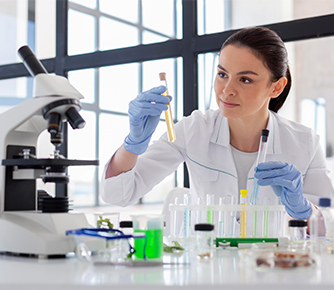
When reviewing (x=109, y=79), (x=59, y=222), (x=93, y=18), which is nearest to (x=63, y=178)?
(x=59, y=222)

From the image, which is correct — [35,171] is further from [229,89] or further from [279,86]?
[279,86]

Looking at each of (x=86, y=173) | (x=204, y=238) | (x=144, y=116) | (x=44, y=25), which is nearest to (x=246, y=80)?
(x=144, y=116)

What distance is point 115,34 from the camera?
11.6 ft

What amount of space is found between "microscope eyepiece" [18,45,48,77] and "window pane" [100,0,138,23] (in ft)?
7.75

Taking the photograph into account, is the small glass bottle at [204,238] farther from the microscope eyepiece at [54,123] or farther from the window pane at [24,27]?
the window pane at [24,27]

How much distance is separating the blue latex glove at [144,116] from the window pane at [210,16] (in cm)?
127

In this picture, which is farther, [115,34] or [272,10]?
[115,34]

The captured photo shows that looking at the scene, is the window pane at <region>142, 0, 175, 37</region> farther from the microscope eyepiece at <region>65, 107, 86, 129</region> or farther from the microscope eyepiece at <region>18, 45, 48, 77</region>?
the microscope eyepiece at <region>65, 107, 86, 129</region>

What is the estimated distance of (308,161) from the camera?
2.13 meters

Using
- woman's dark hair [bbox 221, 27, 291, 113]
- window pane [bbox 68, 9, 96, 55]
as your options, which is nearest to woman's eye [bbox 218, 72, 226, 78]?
woman's dark hair [bbox 221, 27, 291, 113]

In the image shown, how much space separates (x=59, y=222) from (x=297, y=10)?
216 cm

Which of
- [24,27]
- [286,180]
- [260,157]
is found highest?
[24,27]

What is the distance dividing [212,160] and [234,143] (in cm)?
18

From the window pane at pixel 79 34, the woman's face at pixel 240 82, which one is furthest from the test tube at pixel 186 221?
the window pane at pixel 79 34
